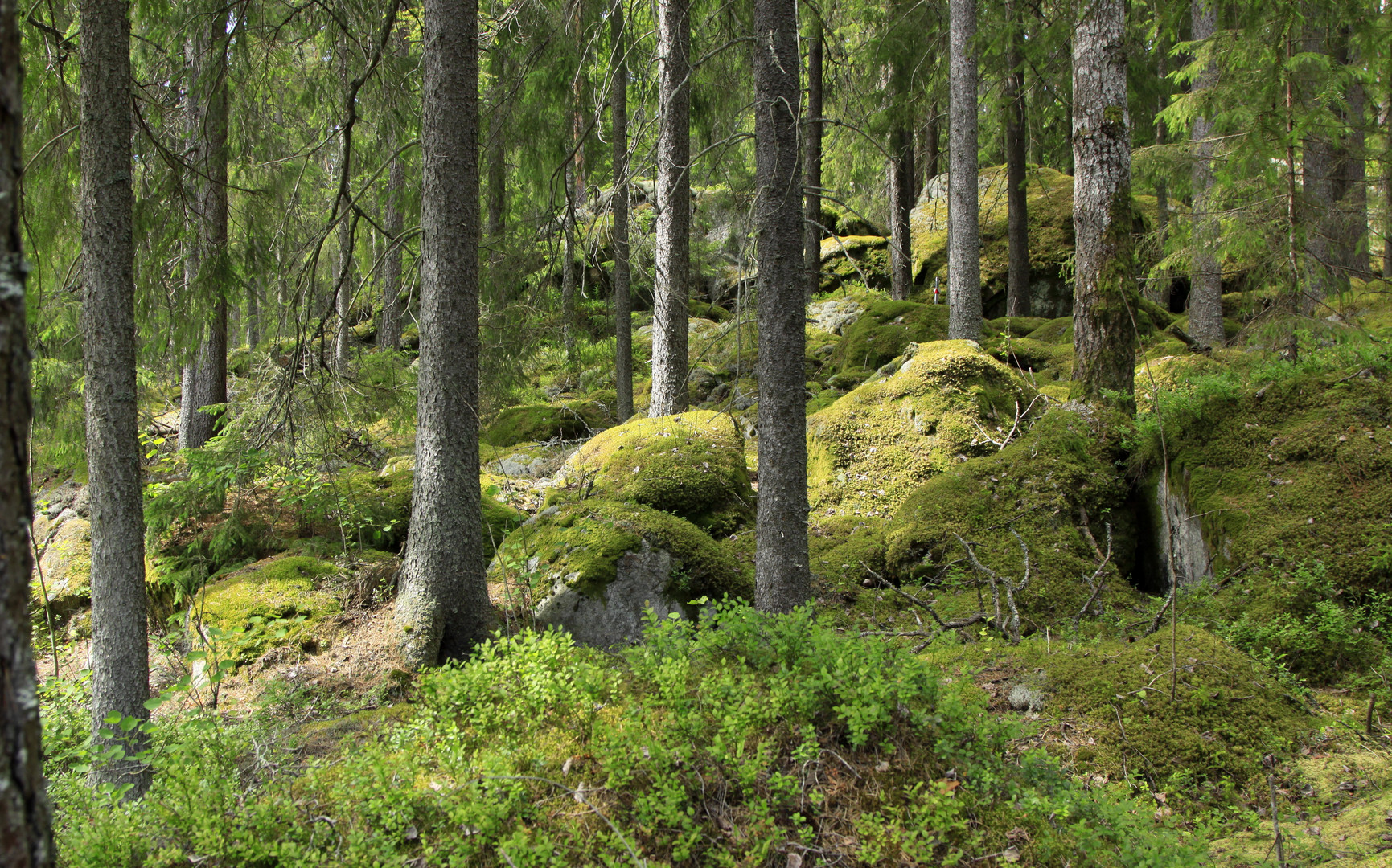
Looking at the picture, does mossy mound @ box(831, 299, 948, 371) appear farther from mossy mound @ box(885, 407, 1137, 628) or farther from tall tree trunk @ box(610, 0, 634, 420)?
mossy mound @ box(885, 407, 1137, 628)

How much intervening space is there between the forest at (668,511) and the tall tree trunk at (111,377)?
0.9 inches

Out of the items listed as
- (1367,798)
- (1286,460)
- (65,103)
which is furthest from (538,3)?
(1367,798)

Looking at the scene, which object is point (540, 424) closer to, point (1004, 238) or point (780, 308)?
point (780, 308)

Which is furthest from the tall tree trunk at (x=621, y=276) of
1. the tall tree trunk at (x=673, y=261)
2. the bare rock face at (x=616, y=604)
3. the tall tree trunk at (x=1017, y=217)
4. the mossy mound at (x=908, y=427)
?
the tall tree trunk at (x=1017, y=217)

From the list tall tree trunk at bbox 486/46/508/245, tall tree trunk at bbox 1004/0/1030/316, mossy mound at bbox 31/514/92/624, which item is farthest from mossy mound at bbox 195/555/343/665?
tall tree trunk at bbox 1004/0/1030/316

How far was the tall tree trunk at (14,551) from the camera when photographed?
4.58 ft

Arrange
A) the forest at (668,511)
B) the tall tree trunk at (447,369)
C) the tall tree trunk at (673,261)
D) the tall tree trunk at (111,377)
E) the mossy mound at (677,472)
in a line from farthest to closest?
1. the tall tree trunk at (673,261)
2. the mossy mound at (677,472)
3. the tall tree trunk at (447,369)
4. the tall tree trunk at (111,377)
5. the forest at (668,511)

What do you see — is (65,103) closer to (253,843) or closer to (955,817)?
(253,843)

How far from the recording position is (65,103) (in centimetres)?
524

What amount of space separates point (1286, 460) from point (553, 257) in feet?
18.9

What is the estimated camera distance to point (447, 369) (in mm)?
5539

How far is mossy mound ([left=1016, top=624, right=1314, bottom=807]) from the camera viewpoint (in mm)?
3736

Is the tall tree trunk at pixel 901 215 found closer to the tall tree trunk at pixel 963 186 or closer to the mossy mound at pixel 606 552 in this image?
the tall tree trunk at pixel 963 186

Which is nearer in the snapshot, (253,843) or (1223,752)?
(253,843)
